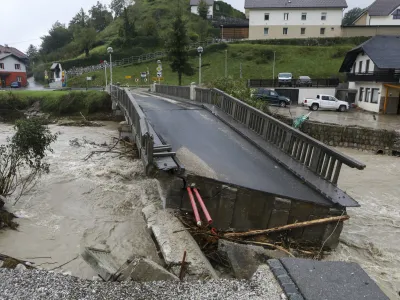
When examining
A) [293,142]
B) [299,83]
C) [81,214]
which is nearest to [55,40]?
[299,83]

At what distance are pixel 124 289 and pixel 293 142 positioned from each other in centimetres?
667

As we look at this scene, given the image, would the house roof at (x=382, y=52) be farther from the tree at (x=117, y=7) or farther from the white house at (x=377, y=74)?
the tree at (x=117, y=7)

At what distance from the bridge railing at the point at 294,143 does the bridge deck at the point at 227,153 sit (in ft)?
2.12

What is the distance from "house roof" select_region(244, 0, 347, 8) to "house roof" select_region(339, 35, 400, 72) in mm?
33378

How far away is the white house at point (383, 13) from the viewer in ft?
206

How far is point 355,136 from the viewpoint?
22844mm

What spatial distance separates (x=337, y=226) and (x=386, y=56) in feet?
101

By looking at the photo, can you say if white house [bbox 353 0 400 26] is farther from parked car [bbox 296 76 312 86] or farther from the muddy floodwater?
the muddy floodwater

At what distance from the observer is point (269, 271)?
4219 mm

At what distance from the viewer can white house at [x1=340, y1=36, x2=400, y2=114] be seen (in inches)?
1188

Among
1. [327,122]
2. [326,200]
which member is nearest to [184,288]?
[326,200]

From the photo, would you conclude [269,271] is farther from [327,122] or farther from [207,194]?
[327,122]

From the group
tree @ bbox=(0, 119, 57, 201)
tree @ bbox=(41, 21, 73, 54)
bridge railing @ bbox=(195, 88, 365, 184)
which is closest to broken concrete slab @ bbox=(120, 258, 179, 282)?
bridge railing @ bbox=(195, 88, 365, 184)

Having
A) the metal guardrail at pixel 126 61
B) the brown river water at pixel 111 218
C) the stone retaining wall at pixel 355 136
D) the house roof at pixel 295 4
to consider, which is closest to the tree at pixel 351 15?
the house roof at pixel 295 4
